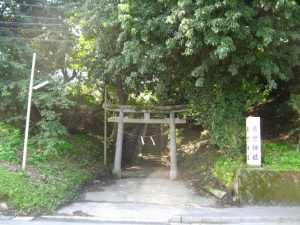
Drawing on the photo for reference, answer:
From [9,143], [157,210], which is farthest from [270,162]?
[9,143]

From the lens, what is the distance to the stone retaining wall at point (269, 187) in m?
9.45

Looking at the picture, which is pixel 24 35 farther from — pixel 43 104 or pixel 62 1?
pixel 43 104

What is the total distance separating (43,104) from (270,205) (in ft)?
24.8

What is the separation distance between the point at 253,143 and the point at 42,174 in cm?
603

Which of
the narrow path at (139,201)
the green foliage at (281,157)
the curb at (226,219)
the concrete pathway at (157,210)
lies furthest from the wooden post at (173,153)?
the curb at (226,219)

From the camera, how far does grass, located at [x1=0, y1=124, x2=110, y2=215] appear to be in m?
8.38

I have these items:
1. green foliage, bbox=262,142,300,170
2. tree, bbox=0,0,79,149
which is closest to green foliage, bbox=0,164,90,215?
tree, bbox=0,0,79,149

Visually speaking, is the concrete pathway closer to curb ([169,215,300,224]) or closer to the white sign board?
curb ([169,215,300,224])

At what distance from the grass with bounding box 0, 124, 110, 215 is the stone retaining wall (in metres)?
4.75

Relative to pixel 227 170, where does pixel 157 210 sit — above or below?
below

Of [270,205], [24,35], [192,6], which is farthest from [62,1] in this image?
[270,205]

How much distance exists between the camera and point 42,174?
9945mm

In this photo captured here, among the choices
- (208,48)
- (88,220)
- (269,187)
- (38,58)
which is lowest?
(88,220)

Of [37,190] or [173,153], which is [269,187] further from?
[37,190]
